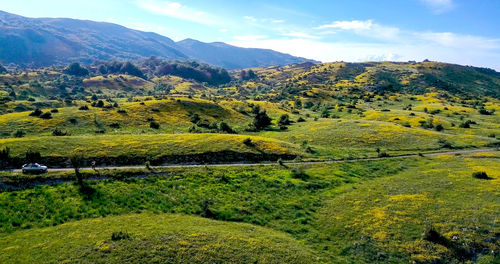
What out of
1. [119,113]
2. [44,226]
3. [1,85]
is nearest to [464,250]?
[44,226]

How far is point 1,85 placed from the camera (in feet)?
479

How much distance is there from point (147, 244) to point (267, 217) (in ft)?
48.0

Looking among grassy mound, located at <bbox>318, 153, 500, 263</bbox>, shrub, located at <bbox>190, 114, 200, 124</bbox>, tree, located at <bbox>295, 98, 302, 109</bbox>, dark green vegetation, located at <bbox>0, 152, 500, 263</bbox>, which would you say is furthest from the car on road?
tree, located at <bbox>295, 98, 302, 109</bbox>

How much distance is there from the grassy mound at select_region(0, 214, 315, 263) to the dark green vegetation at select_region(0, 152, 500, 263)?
100 millimetres

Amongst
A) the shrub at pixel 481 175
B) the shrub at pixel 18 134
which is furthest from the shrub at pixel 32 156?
the shrub at pixel 481 175

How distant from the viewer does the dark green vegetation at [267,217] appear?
2581cm

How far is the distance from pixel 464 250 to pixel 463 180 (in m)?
21.3

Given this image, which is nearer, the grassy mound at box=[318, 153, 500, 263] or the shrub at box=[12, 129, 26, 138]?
the grassy mound at box=[318, 153, 500, 263]

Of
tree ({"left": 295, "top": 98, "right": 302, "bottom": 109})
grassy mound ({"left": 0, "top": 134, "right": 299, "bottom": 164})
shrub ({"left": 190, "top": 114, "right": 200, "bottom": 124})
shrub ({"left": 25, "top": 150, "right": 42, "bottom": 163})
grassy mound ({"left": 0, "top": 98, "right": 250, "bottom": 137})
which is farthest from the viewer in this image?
tree ({"left": 295, "top": 98, "right": 302, "bottom": 109})

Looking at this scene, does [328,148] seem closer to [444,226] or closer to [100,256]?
[444,226]

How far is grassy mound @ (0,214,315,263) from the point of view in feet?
77.5

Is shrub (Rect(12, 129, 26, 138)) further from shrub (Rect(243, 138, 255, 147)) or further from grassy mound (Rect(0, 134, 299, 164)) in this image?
shrub (Rect(243, 138, 255, 147))

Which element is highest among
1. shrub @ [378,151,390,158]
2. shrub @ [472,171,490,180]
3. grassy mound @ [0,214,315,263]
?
shrub @ [472,171,490,180]

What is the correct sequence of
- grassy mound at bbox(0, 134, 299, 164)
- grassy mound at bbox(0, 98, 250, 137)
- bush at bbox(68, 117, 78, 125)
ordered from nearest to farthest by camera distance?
grassy mound at bbox(0, 134, 299, 164) → grassy mound at bbox(0, 98, 250, 137) → bush at bbox(68, 117, 78, 125)
